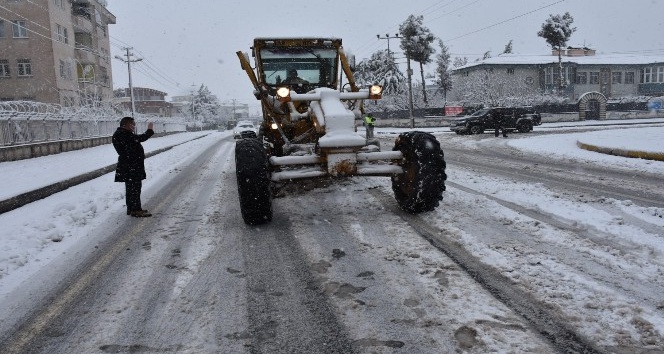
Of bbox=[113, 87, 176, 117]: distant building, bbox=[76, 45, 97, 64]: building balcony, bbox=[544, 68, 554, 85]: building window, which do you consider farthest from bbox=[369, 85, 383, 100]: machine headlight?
bbox=[113, 87, 176, 117]: distant building

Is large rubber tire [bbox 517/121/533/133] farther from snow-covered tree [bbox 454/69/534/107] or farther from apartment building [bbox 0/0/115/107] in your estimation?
apartment building [bbox 0/0/115/107]

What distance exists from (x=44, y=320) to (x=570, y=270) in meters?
3.98

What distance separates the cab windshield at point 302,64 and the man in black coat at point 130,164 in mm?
2373

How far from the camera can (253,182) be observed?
5508mm

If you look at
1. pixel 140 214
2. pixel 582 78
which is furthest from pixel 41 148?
pixel 582 78

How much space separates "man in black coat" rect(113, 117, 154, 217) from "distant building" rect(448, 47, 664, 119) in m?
56.8

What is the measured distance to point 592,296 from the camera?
3262 mm

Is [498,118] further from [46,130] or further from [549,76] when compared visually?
[549,76]

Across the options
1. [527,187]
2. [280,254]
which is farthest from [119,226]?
[527,187]

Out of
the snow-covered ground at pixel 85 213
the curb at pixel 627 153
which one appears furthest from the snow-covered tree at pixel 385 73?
the snow-covered ground at pixel 85 213

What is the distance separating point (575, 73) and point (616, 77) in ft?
26.9

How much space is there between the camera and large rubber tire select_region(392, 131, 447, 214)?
5.91 metres

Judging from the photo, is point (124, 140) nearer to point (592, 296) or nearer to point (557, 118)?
point (592, 296)

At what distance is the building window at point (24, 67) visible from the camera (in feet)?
117
